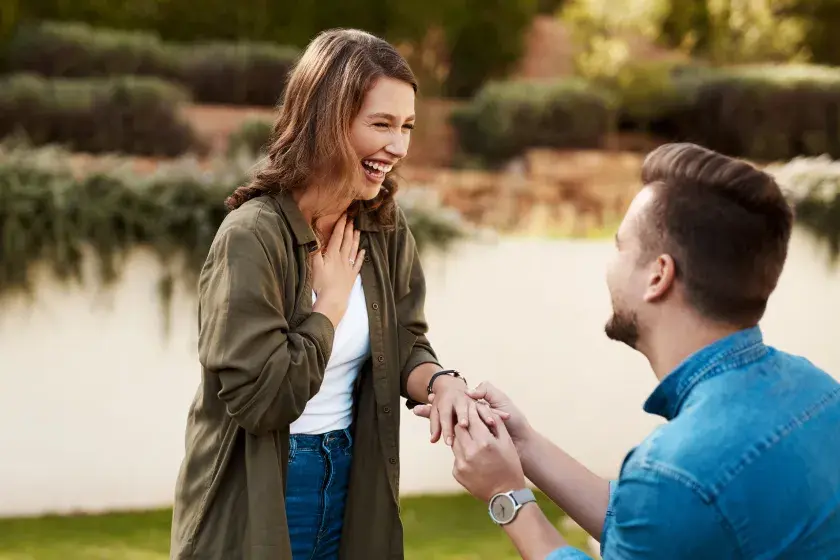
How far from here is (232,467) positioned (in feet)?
7.43

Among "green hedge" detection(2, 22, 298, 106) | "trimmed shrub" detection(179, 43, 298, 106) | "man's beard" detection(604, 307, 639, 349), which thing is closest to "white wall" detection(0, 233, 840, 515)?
"man's beard" detection(604, 307, 639, 349)

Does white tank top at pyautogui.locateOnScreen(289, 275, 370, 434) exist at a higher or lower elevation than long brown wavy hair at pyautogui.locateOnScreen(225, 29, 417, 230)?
lower

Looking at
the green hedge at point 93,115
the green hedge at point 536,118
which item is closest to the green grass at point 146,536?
the green hedge at point 93,115

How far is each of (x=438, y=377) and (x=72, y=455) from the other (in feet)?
12.2

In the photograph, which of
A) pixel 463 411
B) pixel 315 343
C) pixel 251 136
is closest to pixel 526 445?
pixel 463 411

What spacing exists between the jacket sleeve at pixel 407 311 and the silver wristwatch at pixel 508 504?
0.64 m

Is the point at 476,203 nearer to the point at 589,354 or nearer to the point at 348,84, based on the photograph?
the point at 589,354

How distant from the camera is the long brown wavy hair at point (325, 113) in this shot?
7.47 ft

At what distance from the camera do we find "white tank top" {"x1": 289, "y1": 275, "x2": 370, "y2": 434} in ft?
7.91

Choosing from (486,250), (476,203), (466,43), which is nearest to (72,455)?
(486,250)

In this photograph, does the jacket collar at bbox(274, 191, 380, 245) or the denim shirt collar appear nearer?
the denim shirt collar

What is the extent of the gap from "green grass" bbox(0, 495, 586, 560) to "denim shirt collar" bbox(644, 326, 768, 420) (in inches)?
135

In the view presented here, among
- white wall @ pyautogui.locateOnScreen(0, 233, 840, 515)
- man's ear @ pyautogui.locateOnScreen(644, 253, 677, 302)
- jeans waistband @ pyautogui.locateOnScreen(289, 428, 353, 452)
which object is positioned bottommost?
white wall @ pyautogui.locateOnScreen(0, 233, 840, 515)

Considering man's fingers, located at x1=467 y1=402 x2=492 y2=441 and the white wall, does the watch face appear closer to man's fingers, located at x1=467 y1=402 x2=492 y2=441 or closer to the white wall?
man's fingers, located at x1=467 y1=402 x2=492 y2=441
